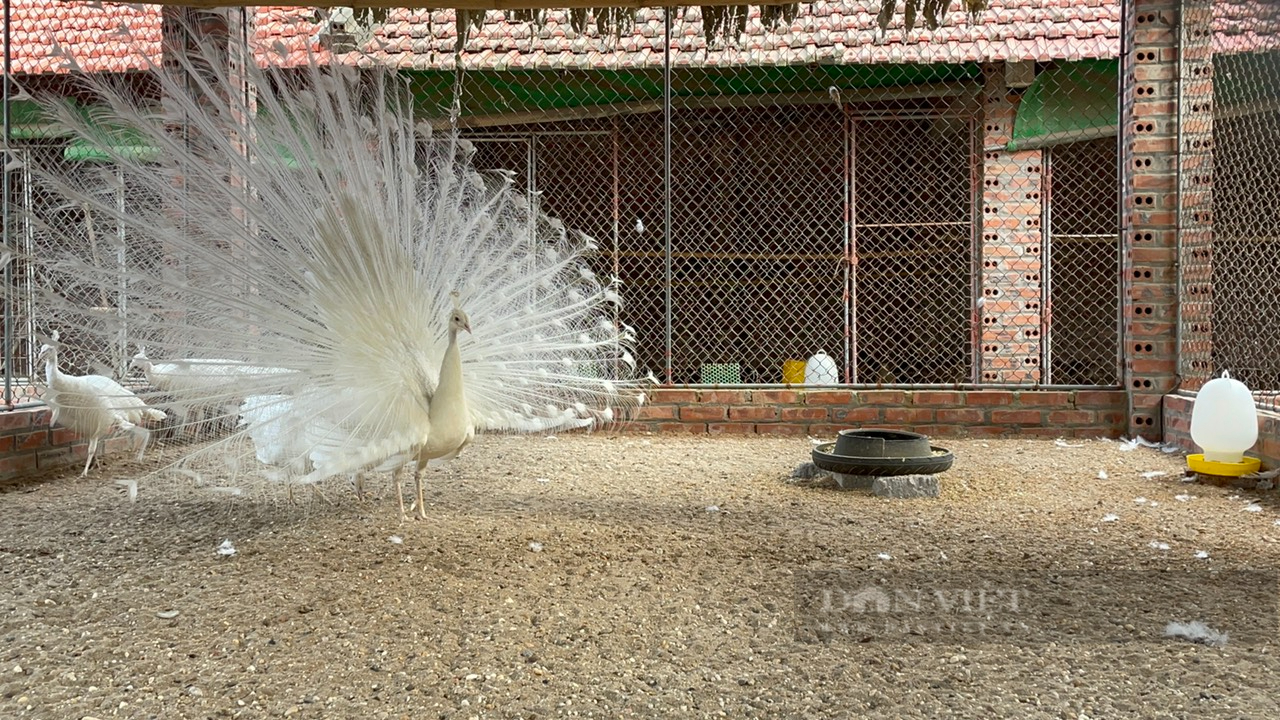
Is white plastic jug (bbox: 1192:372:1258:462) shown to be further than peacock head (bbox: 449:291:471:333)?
Yes

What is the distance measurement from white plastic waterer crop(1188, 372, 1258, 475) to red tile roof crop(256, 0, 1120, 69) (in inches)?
178

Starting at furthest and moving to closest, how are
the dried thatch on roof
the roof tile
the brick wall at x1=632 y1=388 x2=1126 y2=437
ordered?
1. the roof tile
2. the brick wall at x1=632 y1=388 x2=1126 y2=437
3. the dried thatch on roof

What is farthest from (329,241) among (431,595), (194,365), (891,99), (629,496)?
(891,99)

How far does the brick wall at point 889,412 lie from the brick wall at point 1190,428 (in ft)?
1.43

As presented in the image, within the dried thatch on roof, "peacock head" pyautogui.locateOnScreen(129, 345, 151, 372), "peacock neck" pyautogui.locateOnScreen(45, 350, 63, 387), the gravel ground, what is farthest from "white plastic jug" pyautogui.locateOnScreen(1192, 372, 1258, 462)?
"peacock neck" pyautogui.locateOnScreen(45, 350, 63, 387)

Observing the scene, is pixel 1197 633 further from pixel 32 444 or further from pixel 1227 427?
pixel 32 444

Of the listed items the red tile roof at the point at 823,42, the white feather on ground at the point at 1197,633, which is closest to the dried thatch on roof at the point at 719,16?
the white feather on ground at the point at 1197,633

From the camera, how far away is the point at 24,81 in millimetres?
9328

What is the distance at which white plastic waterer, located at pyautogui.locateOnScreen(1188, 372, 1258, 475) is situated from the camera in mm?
5000

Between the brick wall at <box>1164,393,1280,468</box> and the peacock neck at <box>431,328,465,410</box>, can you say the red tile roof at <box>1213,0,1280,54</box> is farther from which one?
the peacock neck at <box>431,328,465,410</box>

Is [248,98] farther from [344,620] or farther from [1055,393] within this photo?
[1055,393]

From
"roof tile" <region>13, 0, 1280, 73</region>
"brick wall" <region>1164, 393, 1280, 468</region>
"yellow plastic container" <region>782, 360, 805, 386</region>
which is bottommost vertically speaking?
"brick wall" <region>1164, 393, 1280, 468</region>

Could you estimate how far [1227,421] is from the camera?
504 cm

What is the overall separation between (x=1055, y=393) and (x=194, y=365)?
595 cm
